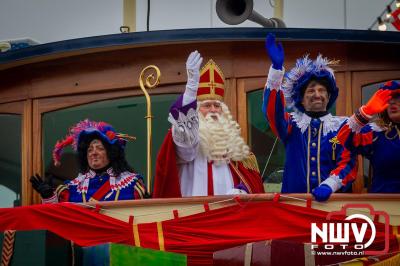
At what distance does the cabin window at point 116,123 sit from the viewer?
8.84 meters

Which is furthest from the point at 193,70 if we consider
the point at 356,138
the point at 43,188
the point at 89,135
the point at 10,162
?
the point at 10,162

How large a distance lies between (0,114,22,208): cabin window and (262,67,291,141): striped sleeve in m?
2.76

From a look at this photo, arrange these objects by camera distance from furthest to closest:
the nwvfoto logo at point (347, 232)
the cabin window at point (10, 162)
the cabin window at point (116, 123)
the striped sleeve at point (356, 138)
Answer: the cabin window at point (10, 162), the cabin window at point (116, 123), the striped sleeve at point (356, 138), the nwvfoto logo at point (347, 232)

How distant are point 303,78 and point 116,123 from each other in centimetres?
197

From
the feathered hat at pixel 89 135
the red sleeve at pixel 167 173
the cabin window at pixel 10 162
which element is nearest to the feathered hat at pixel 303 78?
the red sleeve at pixel 167 173

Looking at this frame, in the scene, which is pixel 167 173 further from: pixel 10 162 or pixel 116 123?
pixel 10 162

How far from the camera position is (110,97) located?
8906mm

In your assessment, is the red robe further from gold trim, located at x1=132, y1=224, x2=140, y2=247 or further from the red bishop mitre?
the red bishop mitre

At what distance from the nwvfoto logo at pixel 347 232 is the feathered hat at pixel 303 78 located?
46.1 inches

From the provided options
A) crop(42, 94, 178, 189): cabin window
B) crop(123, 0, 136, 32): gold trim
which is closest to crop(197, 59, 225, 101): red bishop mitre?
crop(42, 94, 178, 189): cabin window

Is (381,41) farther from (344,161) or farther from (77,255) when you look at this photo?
(77,255)

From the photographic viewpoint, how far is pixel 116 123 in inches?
354

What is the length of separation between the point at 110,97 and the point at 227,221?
2340 millimetres

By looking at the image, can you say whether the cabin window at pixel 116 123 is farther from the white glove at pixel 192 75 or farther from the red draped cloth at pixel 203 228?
the red draped cloth at pixel 203 228
